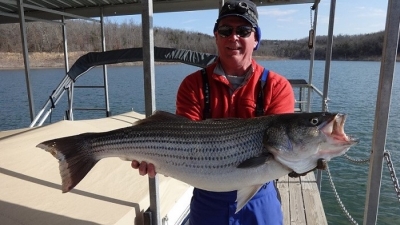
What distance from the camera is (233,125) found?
8.23ft

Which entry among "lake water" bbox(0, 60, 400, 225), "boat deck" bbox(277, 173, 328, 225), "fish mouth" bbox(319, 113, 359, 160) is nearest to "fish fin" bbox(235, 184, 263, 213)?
"fish mouth" bbox(319, 113, 359, 160)

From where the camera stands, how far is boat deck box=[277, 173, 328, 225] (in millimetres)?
4734

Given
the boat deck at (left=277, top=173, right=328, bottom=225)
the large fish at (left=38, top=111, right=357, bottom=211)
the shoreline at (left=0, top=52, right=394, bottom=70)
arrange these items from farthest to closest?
the shoreline at (left=0, top=52, right=394, bottom=70) < the boat deck at (left=277, top=173, right=328, bottom=225) < the large fish at (left=38, top=111, right=357, bottom=211)

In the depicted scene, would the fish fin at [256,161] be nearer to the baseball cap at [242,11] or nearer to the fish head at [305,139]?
the fish head at [305,139]

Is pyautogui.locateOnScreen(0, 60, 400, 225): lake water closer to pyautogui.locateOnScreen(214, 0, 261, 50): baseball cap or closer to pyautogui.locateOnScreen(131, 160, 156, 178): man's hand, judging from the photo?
pyautogui.locateOnScreen(131, 160, 156, 178): man's hand

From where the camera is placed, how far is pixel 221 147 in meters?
2.48

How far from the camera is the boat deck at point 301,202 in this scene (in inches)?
186

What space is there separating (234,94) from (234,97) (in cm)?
3

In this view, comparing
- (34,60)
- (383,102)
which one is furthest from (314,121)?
(34,60)

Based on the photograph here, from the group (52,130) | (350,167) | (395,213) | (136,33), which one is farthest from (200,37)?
(52,130)

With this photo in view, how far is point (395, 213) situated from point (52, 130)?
900 cm

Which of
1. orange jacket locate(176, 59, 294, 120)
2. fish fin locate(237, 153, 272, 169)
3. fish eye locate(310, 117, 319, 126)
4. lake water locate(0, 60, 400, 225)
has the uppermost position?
orange jacket locate(176, 59, 294, 120)

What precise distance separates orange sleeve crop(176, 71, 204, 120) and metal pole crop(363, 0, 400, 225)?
1482mm

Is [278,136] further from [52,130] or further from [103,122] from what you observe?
[103,122]
